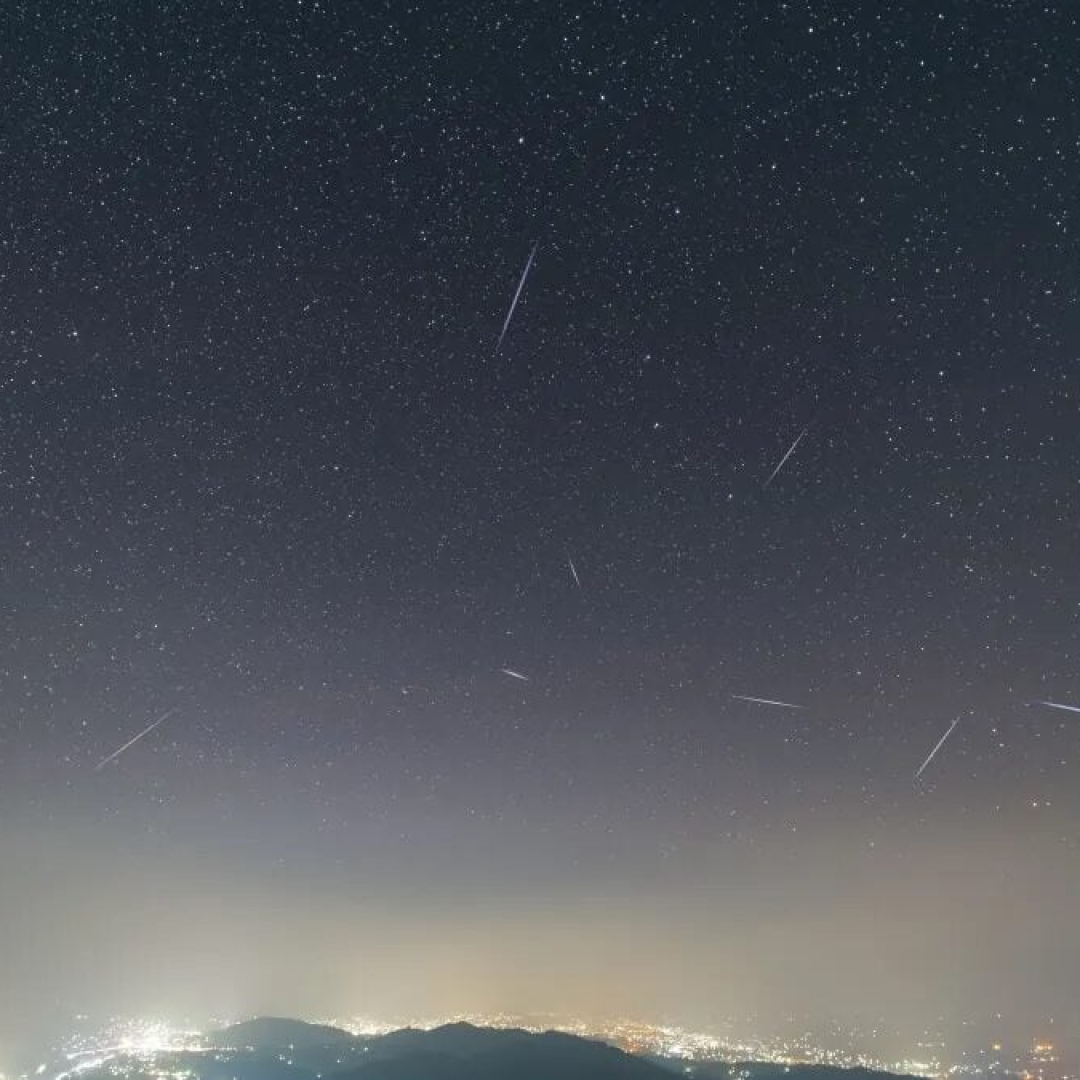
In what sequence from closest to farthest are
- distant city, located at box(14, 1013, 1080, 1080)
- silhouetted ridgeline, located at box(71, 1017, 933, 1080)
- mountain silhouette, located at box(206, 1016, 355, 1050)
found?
silhouetted ridgeline, located at box(71, 1017, 933, 1080)
distant city, located at box(14, 1013, 1080, 1080)
mountain silhouette, located at box(206, 1016, 355, 1050)

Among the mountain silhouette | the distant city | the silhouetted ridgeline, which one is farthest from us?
the mountain silhouette

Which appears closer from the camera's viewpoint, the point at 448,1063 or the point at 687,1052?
the point at 448,1063

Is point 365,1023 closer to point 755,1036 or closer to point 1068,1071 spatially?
point 755,1036

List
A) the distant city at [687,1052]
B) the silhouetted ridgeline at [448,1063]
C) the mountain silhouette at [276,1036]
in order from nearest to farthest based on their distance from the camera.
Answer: the silhouetted ridgeline at [448,1063] → the distant city at [687,1052] → the mountain silhouette at [276,1036]

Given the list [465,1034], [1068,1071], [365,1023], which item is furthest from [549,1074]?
[365,1023]

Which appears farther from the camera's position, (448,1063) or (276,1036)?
(276,1036)

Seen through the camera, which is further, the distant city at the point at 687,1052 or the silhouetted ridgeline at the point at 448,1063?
the distant city at the point at 687,1052

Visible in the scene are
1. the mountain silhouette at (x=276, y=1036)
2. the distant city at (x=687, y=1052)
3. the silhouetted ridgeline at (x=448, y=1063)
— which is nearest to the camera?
the silhouetted ridgeline at (x=448, y=1063)

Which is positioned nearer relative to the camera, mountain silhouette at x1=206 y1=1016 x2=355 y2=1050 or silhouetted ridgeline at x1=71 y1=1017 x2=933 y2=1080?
silhouetted ridgeline at x1=71 y1=1017 x2=933 y2=1080
